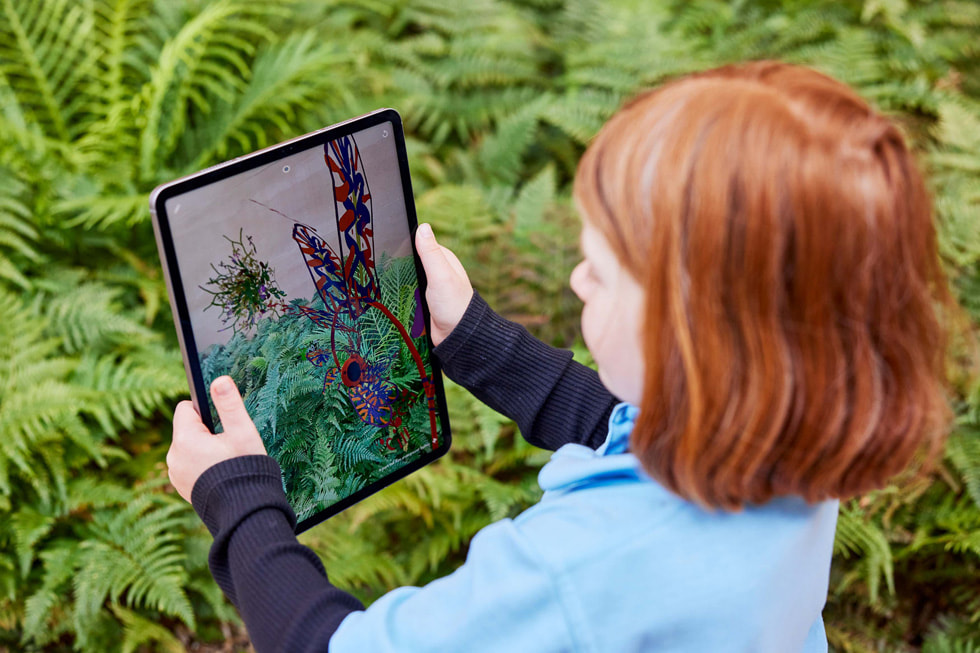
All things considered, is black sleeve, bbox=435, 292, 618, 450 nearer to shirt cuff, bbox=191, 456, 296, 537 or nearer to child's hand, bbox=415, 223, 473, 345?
child's hand, bbox=415, 223, 473, 345

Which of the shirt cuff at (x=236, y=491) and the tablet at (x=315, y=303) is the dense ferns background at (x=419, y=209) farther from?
the shirt cuff at (x=236, y=491)

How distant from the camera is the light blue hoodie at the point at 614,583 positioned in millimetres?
718

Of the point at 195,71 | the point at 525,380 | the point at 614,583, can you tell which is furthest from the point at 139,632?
the point at 195,71

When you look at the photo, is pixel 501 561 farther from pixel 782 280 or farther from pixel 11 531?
pixel 11 531

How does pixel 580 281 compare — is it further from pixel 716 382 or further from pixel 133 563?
pixel 133 563

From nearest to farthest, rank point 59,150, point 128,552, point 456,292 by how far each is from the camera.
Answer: point 456,292 < point 128,552 < point 59,150

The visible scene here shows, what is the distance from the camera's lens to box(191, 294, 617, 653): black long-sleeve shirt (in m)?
0.82

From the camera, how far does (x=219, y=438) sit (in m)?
0.93

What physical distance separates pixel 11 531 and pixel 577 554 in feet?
6.10

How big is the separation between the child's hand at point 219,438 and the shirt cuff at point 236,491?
0.02m

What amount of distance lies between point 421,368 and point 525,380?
0.16m

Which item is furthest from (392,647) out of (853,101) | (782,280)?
(853,101)

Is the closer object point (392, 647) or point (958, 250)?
point (392, 647)

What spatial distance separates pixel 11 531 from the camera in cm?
199
